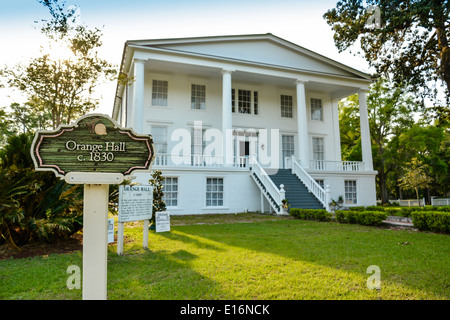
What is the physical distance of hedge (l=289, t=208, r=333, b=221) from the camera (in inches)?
470

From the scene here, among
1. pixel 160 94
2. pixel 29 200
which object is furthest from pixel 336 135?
pixel 29 200

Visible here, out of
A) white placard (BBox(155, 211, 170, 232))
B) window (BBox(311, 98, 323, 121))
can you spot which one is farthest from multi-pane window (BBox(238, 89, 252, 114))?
white placard (BBox(155, 211, 170, 232))

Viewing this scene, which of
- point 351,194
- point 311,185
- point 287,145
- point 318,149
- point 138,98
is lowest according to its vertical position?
point 351,194

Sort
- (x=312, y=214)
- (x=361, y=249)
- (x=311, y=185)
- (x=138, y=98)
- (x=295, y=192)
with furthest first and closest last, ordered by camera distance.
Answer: (x=311, y=185) < (x=295, y=192) < (x=138, y=98) < (x=312, y=214) < (x=361, y=249)

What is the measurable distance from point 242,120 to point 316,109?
21.8 ft

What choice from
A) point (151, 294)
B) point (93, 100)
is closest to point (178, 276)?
point (151, 294)

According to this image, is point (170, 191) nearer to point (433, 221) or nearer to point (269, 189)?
point (269, 189)

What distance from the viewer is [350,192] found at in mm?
19922

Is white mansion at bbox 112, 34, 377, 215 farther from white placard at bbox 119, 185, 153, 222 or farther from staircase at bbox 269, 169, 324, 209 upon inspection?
white placard at bbox 119, 185, 153, 222

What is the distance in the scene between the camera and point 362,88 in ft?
70.8

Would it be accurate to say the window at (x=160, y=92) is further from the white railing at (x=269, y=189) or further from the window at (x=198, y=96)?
the white railing at (x=269, y=189)

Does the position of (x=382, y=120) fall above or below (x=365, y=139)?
above

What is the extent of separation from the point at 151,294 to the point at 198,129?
1576cm

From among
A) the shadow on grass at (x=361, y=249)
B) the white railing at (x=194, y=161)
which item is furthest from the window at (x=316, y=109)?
the shadow on grass at (x=361, y=249)
